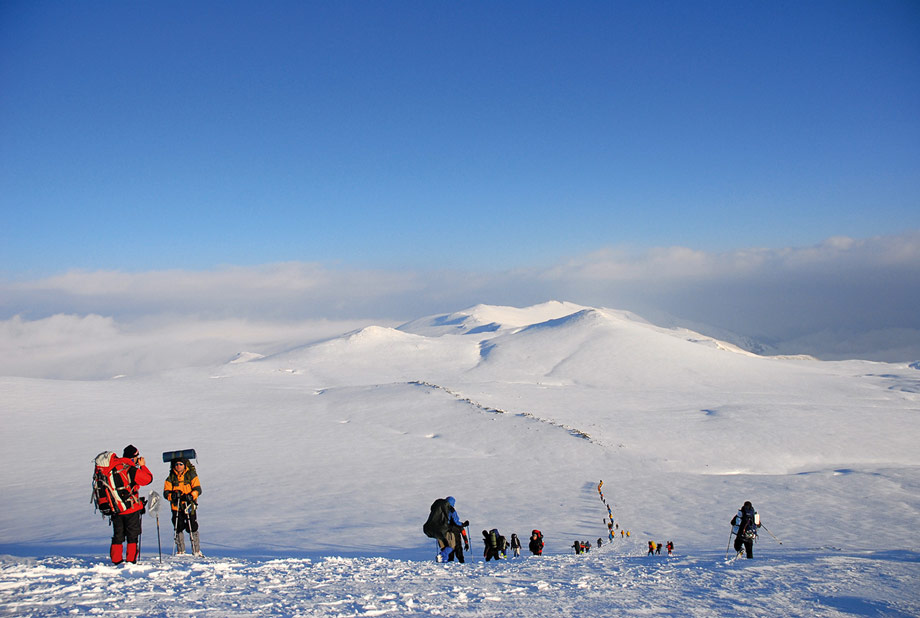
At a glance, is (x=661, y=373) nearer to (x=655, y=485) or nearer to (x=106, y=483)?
(x=655, y=485)

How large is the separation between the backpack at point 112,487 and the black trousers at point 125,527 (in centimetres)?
13

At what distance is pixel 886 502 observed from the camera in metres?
20.3

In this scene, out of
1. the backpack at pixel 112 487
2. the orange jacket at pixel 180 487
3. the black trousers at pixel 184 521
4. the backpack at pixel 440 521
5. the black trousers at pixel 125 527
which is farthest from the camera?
the backpack at pixel 440 521

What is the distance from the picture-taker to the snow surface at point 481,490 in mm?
7086

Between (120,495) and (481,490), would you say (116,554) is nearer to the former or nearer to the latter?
(120,495)

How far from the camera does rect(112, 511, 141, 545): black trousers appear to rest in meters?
8.40

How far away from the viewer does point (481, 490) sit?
2136 cm

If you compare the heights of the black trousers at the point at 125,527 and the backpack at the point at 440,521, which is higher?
the black trousers at the point at 125,527

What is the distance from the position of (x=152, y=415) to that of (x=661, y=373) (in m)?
48.9

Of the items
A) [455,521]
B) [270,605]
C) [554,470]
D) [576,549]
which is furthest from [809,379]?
[270,605]

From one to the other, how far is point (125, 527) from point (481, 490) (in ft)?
Answer: 48.5

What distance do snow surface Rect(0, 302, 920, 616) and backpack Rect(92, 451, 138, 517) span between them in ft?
2.87

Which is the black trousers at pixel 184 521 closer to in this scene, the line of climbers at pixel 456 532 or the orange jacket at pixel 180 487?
the orange jacket at pixel 180 487

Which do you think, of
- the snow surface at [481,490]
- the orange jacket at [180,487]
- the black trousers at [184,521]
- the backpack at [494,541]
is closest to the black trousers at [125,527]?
the snow surface at [481,490]
